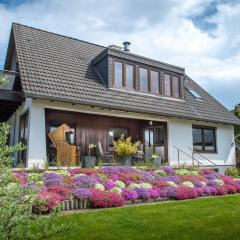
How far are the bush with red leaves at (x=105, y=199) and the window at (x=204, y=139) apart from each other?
11681 millimetres

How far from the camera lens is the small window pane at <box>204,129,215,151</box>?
21239 mm

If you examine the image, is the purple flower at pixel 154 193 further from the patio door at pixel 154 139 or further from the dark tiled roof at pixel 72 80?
the patio door at pixel 154 139

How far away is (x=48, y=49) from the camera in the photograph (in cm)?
1809

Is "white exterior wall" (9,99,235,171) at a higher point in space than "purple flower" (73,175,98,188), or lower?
higher

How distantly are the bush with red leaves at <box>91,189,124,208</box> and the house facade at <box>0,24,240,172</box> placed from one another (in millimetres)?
5078

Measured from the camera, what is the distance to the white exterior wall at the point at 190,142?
1877 centimetres

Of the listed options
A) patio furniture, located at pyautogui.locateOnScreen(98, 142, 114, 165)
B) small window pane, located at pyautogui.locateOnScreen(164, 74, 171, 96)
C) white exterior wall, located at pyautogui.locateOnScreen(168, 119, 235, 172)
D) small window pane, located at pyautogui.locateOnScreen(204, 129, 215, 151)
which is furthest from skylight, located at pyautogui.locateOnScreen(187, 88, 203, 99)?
patio furniture, located at pyautogui.locateOnScreen(98, 142, 114, 165)

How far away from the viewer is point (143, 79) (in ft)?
62.1

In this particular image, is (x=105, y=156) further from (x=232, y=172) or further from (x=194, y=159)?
(x=232, y=172)

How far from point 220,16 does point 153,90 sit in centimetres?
982

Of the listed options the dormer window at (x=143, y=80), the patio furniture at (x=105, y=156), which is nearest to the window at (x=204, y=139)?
the dormer window at (x=143, y=80)

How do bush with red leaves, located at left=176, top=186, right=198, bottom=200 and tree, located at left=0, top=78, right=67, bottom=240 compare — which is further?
bush with red leaves, located at left=176, top=186, right=198, bottom=200

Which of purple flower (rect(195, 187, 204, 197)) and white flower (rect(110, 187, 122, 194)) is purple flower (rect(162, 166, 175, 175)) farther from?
white flower (rect(110, 187, 122, 194))

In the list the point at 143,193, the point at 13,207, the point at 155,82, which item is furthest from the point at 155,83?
the point at 13,207
